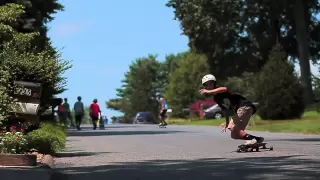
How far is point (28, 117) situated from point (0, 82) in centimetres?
144

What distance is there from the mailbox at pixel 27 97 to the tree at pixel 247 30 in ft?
104

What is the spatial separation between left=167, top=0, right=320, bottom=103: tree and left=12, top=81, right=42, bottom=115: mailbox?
31783 millimetres

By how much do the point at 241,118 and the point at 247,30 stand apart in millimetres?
40230

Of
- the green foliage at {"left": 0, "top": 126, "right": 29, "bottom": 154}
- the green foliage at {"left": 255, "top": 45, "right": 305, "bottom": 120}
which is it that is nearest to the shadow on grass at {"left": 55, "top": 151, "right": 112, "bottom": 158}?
the green foliage at {"left": 0, "top": 126, "right": 29, "bottom": 154}

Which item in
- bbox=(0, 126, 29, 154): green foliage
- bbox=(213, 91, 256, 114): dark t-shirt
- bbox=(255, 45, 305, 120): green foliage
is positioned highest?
bbox=(255, 45, 305, 120): green foliage

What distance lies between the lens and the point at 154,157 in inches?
540

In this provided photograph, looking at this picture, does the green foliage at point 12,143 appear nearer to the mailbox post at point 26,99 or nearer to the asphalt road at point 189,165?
the asphalt road at point 189,165

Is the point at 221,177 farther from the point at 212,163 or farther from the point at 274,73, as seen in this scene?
the point at 274,73

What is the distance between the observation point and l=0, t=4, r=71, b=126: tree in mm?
17547

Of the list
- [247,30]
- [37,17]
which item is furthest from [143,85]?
[37,17]

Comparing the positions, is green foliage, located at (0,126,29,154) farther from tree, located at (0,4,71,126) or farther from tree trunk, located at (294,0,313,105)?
tree trunk, located at (294,0,313,105)

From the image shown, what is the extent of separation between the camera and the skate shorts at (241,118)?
14023mm

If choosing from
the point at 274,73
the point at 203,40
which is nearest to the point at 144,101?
the point at 203,40

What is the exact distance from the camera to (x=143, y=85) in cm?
11850
